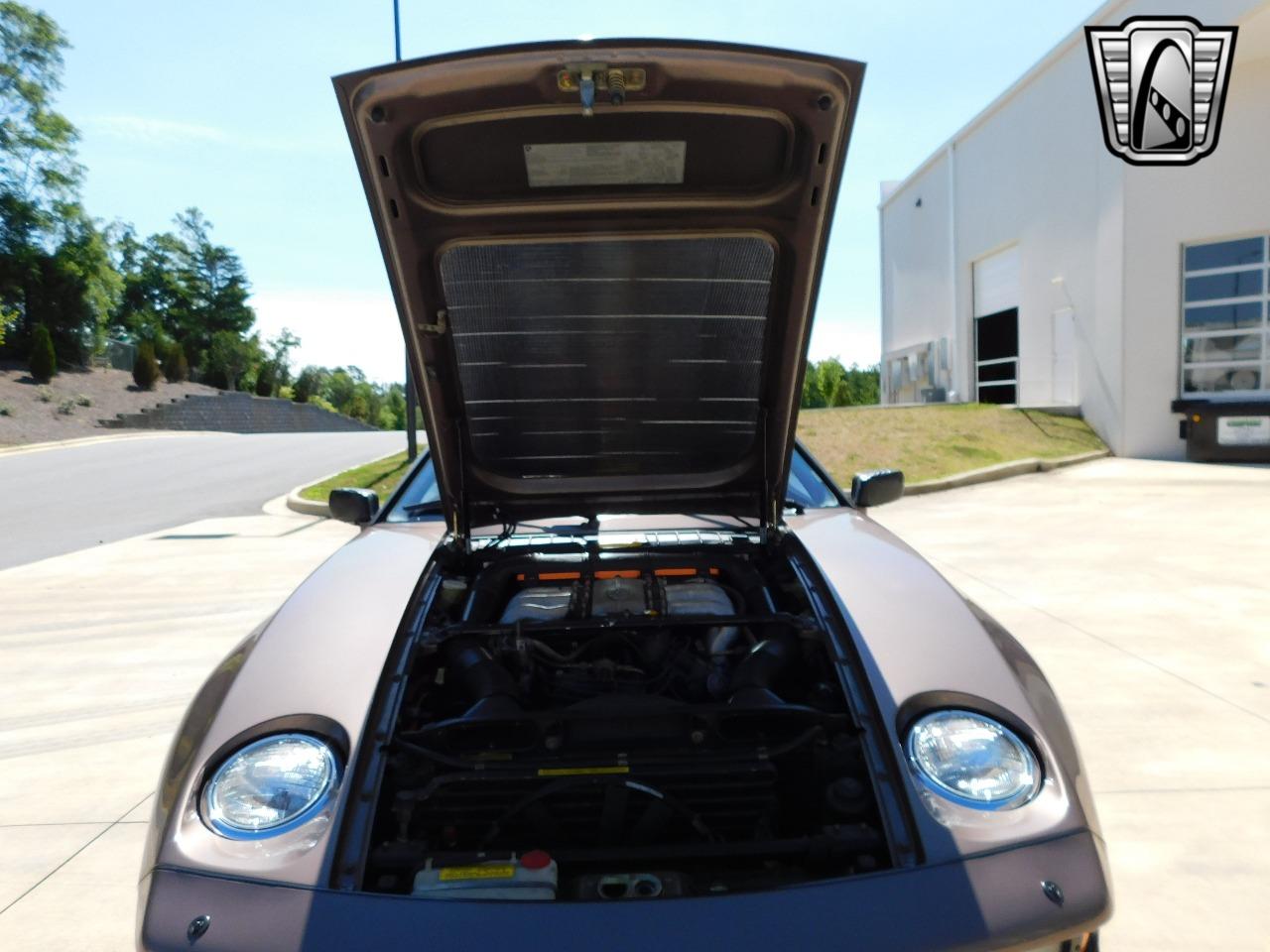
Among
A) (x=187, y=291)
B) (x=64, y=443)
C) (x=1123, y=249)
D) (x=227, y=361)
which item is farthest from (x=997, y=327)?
(x=187, y=291)

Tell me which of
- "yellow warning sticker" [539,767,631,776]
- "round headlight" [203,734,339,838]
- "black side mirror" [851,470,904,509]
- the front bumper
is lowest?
the front bumper

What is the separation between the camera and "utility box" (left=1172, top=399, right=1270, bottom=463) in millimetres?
13656

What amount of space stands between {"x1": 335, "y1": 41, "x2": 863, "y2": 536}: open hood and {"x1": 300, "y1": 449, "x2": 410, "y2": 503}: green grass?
9.64m

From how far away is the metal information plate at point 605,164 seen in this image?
6.98 feet

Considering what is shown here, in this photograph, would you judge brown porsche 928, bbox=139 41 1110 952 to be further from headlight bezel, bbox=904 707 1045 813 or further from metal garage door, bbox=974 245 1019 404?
metal garage door, bbox=974 245 1019 404

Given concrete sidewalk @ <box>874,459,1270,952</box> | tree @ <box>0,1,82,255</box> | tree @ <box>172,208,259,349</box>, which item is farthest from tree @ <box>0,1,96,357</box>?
concrete sidewalk @ <box>874,459,1270,952</box>

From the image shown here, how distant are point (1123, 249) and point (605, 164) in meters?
15.6

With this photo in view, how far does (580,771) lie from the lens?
6.23ft

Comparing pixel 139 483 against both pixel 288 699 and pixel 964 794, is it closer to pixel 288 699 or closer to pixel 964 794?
pixel 288 699

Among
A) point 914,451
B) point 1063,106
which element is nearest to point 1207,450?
point 914,451

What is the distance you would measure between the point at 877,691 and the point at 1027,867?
1.60ft

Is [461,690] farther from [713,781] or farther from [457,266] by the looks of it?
[457,266]

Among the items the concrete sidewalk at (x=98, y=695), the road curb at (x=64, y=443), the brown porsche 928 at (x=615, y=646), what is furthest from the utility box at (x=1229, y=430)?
the road curb at (x=64, y=443)

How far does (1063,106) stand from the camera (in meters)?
16.8
